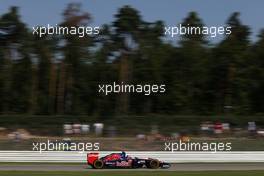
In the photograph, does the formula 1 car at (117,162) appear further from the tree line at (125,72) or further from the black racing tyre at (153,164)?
the tree line at (125,72)

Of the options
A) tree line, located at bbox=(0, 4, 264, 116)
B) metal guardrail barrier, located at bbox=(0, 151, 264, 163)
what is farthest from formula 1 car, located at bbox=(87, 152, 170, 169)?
tree line, located at bbox=(0, 4, 264, 116)

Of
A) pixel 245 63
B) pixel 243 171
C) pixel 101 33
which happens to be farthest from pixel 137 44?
pixel 243 171

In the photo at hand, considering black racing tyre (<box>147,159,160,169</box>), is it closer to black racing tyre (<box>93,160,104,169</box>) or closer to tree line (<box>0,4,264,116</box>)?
black racing tyre (<box>93,160,104,169</box>)

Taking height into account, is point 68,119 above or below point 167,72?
below

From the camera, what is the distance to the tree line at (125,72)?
3034cm

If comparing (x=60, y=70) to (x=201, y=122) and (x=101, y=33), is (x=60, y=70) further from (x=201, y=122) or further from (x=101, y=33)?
(x=201, y=122)

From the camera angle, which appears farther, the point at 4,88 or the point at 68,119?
the point at 4,88

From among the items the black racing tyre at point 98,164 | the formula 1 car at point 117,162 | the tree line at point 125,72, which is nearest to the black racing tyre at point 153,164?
the formula 1 car at point 117,162

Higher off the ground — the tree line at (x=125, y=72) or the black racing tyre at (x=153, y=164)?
the tree line at (x=125, y=72)

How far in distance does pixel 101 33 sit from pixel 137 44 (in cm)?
208

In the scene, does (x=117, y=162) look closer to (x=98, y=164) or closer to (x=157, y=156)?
(x=98, y=164)

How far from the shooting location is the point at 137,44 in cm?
3083

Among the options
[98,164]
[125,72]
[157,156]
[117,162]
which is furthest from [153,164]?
[125,72]

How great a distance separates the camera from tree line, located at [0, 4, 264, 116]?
30344mm
